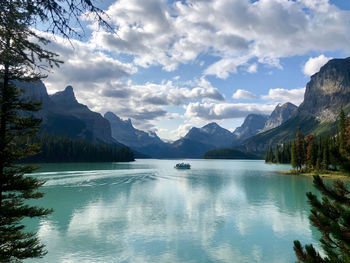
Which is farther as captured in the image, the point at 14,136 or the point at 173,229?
the point at 173,229

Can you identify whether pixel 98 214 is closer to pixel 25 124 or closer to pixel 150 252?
pixel 150 252

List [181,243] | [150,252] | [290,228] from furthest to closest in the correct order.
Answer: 1. [290,228]
2. [181,243]
3. [150,252]

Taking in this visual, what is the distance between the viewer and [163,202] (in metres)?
52.8

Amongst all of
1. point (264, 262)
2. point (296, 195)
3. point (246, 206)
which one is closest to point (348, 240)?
point (264, 262)

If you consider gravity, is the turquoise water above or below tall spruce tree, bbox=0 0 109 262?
below

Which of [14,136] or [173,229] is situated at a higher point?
[14,136]

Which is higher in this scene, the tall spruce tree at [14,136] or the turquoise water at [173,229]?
the tall spruce tree at [14,136]

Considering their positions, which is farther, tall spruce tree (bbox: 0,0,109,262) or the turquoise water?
the turquoise water

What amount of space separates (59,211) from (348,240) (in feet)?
151

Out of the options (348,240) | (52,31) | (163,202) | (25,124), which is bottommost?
(163,202)

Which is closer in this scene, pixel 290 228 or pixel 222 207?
pixel 290 228

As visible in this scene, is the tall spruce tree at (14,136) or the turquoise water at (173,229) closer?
the tall spruce tree at (14,136)

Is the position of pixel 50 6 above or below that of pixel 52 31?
above

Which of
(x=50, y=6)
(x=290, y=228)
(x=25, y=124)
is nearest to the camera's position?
(x=50, y=6)
